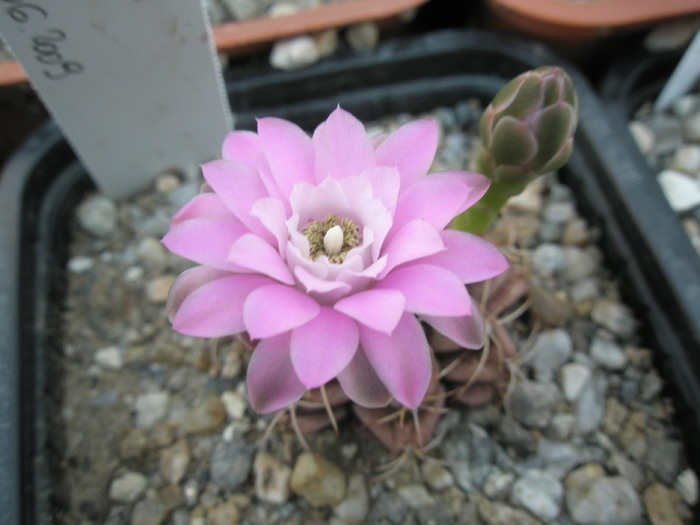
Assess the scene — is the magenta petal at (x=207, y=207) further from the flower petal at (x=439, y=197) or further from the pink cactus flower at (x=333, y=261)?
the flower petal at (x=439, y=197)

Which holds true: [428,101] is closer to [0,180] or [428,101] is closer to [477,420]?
[477,420]

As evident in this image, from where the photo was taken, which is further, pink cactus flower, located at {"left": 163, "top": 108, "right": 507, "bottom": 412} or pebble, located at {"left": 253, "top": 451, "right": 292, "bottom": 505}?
pebble, located at {"left": 253, "top": 451, "right": 292, "bottom": 505}

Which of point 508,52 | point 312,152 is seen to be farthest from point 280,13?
point 312,152

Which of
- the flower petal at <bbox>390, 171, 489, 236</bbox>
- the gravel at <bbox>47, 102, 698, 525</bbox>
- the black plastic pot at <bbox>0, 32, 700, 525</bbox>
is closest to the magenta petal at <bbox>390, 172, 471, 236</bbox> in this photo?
the flower petal at <bbox>390, 171, 489, 236</bbox>

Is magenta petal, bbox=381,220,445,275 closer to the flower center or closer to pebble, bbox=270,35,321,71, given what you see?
the flower center

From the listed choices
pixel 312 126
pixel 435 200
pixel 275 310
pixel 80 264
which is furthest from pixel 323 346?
pixel 312 126
